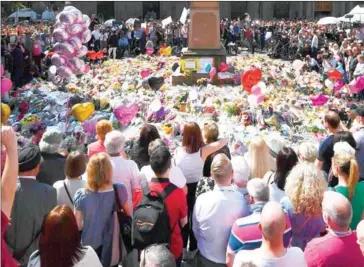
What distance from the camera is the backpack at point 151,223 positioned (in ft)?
12.8

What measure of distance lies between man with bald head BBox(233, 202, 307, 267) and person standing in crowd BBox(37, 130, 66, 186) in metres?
2.26

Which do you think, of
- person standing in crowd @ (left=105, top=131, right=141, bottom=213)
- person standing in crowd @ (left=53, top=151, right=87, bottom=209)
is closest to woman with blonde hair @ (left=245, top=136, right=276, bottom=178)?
person standing in crowd @ (left=105, top=131, right=141, bottom=213)

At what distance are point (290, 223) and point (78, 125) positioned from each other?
18.8 ft

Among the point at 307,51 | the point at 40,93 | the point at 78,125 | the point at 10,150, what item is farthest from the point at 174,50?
the point at 10,150

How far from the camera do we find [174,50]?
75.3 ft

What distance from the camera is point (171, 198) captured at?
4059 mm

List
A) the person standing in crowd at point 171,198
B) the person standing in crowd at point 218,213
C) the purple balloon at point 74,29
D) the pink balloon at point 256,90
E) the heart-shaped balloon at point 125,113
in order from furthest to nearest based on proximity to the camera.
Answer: the purple balloon at point 74,29 → the pink balloon at point 256,90 → the heart-shaped balloon at point 125,113 → the person standing in crowd at point 171,198 → the person standing in crowd at point 218,213

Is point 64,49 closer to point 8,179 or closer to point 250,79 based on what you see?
point 250,79

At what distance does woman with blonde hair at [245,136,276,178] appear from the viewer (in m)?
4.69

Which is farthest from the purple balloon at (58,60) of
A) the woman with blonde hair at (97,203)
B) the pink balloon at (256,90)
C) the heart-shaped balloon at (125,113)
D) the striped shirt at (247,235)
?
the striped shirt at (247,235)

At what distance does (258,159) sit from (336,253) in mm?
1612

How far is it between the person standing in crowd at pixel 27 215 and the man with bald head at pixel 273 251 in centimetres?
154

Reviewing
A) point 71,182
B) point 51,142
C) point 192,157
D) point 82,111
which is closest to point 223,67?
point 82,111

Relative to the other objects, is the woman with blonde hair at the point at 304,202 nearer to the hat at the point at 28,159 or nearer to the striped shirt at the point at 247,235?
the striped shirt at the point at 247,235
